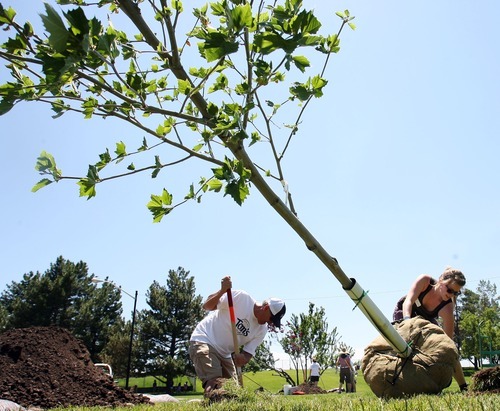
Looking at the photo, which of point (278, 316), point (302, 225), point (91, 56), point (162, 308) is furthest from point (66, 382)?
point (162, 308)

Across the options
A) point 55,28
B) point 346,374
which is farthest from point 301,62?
point 346,374

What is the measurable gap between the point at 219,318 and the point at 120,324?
53.4 m

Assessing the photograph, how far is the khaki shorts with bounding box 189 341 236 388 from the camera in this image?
16.7ft

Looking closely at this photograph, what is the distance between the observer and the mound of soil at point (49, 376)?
809cm

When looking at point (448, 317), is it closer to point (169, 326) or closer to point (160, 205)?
point (160, 205)

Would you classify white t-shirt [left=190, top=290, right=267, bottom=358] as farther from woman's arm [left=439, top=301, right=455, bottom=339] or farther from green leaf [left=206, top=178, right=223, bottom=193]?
green leaf [left=206, top=178, right=223, bottom=193]

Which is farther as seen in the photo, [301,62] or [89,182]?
[89,182]

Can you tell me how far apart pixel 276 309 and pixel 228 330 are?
63 cm

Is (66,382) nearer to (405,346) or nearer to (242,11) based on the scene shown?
(405,346)

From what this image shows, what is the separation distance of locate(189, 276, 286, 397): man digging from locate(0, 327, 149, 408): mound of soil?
3.68 m

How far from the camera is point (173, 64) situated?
269 centimetres

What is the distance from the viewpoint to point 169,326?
50156mm

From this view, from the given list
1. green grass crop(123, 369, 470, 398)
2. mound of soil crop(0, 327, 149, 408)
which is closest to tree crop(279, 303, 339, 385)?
green grass crop(123, 369, 470, 398)

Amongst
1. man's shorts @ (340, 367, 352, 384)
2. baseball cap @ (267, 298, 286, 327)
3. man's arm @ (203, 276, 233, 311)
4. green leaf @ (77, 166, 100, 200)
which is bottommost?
man's shorts @ (340, 367, 352, 384)
